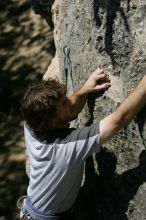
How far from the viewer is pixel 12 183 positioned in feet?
17.9

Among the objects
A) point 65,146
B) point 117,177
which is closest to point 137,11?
point 65,146

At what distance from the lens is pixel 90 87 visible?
299 centimetres

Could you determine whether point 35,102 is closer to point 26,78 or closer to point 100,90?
point 100,90

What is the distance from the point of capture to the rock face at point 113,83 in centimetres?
271

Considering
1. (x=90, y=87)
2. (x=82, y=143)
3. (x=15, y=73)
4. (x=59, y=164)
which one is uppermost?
(x=90, y=87)

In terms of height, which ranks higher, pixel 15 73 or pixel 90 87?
pixel 90 87

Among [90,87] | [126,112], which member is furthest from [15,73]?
[126,112]

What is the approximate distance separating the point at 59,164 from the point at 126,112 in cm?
48

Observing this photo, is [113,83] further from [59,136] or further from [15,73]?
[15,73]

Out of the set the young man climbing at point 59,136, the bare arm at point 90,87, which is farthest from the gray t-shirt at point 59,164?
the bare arm at point 90,87

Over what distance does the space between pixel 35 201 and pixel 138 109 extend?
901 mm

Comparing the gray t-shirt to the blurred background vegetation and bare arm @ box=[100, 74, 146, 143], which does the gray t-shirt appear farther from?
the blurred background vegetation

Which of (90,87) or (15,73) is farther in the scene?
(15,73)

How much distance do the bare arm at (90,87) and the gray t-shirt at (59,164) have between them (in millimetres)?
213
